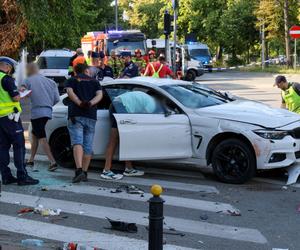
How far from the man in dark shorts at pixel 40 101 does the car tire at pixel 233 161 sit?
2.69 m

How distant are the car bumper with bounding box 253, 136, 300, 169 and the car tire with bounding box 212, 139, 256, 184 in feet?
0.41

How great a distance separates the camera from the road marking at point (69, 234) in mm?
5395

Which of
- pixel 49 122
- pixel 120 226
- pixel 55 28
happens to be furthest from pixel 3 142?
pixel 55 28

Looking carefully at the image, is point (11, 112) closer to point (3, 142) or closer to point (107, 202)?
point (3, 142)

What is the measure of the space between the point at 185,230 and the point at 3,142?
10.4 ft

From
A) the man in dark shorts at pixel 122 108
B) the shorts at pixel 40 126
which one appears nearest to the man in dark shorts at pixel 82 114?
the man in dark shorts at pixel 122 108

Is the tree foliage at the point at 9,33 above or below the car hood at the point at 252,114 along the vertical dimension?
above

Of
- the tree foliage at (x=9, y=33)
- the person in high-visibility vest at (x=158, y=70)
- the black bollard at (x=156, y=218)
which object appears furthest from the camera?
the tree foliage at (x=9, y=33)

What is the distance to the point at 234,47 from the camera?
6041cm

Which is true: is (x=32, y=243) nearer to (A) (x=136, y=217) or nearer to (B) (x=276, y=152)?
(A) (x=136, y=217)

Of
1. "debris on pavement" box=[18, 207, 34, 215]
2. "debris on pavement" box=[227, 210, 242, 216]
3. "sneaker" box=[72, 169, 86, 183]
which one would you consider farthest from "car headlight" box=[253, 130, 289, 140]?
"debris on pavement" box=[18, 207, 34, 215]

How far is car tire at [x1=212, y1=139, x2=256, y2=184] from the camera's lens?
7719mm

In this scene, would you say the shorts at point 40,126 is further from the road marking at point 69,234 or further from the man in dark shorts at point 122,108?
the road marking at point 69,234

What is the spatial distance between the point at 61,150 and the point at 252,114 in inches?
127
